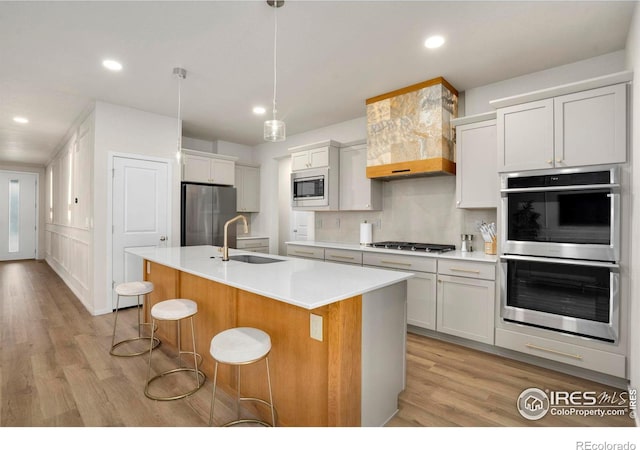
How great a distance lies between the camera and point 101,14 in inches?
91.4

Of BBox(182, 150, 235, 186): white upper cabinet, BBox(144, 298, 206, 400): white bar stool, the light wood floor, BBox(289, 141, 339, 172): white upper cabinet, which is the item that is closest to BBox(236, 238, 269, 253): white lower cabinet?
BBox(182, 150, 235, 186): white upper cabinet

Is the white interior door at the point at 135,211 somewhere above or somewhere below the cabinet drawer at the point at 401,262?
above

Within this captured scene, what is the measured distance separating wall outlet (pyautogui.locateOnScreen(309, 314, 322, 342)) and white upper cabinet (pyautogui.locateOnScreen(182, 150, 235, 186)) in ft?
13.4

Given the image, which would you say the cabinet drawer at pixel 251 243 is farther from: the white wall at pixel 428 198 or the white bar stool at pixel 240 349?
the white bar stool at pixel 240 349

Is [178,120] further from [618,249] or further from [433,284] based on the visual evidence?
[618,249]

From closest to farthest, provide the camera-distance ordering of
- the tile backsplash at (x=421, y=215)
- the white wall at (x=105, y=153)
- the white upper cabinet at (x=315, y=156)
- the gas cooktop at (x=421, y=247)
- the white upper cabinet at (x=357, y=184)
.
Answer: the gas cooktop at (x=421, y=247) → the tile backsplash at (x=421, y=215) → the white wall at (x=105, y=153) → the white upper cabinet at (x=357, y=184) → the white upper cabinet at (x=315, y=156)

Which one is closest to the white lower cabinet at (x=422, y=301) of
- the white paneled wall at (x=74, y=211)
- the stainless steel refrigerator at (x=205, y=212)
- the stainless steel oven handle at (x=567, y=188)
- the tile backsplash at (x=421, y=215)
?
the tile backsplash at (x=421, y=215)

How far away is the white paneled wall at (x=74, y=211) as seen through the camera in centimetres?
438

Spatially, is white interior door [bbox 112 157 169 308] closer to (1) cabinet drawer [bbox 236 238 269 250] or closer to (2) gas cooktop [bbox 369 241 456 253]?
(1) cabinet drawer [bbox 236 238 269 250]

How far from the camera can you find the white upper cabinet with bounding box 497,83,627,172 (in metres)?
2.32

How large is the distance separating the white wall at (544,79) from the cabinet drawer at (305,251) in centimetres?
235

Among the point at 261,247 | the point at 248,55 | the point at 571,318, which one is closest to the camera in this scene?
the point at 571,318

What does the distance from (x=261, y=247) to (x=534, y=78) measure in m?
4.59

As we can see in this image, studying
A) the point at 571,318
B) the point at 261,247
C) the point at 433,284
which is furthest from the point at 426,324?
the point at 261,247
